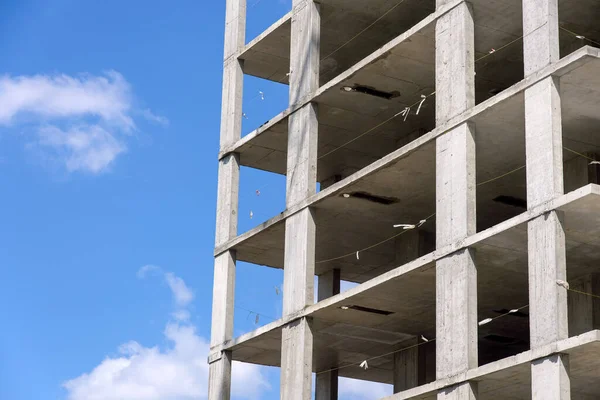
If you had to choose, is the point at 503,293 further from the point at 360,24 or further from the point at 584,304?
the point at 360,24

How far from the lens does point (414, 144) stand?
35.7 m

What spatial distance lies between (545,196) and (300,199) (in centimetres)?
1103

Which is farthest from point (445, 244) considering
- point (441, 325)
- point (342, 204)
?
point (342, 204)

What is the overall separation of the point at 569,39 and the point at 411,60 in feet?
14.0

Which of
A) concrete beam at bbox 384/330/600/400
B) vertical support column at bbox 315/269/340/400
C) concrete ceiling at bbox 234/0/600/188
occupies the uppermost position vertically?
concrete ceiling at bbox 234/0/600/188

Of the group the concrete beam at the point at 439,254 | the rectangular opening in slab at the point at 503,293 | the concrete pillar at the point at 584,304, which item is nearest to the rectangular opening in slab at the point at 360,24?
the rectangular opening in slab at the point at 503,293

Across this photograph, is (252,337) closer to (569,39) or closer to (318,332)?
(318,332)

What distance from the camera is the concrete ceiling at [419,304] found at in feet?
107

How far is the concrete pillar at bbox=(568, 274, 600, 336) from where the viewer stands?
37062 mm

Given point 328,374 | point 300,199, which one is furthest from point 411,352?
point 300,199

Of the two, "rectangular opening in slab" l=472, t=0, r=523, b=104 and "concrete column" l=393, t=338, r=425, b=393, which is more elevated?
"rectangular opening in slab" l=472, t=0, r=523, b=104

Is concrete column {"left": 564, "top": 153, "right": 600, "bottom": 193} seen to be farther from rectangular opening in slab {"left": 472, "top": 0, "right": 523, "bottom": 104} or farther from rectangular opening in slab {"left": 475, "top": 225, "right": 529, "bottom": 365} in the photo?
rectangular opening in slab {"left": 472, "top": 0, "right": 523, "bottom": 104}

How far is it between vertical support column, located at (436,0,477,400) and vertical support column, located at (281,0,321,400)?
6226 mm

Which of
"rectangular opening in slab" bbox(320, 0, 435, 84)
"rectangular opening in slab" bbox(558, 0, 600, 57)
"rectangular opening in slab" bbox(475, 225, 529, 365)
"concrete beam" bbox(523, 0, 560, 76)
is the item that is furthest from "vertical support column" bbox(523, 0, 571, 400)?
"rectangular opening in slab" bbox(320, 0, 435, 84)
